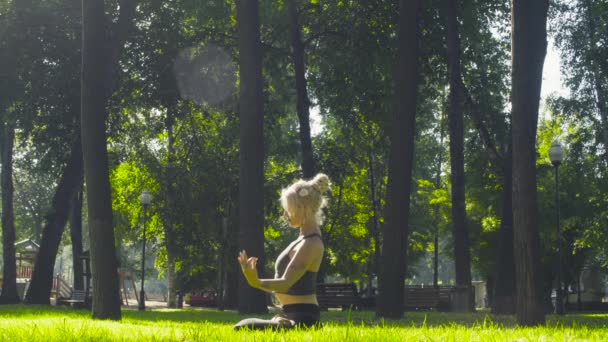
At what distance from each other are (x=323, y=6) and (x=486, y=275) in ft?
68.3

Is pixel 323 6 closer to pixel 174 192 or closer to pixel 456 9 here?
pixel 456 9

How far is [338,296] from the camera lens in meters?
25.7

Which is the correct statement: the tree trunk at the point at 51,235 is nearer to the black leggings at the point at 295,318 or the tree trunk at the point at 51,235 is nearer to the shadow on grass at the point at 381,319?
the shadow on grass at the point at 381,319

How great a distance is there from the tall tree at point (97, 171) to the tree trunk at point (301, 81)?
11590mm

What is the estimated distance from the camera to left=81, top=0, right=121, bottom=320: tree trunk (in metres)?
12.8

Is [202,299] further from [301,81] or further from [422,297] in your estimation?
[301,81]

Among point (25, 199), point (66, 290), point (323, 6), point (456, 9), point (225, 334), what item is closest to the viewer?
point (225, 334)

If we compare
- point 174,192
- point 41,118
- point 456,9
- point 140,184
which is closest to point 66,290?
point 140,184

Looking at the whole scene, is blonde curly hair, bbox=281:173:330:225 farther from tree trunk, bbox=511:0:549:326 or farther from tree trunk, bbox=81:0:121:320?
tree trunk, bbox=81:0:121:320

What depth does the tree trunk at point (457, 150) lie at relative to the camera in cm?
2219

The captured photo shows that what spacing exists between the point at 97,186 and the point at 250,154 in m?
5.07

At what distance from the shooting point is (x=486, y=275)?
39.9m

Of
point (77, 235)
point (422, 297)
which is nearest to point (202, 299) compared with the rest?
point (77, 235)

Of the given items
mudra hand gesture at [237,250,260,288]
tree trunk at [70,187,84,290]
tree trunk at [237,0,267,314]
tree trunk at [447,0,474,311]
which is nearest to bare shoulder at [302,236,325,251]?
mudra hand gesture at [237,250,260,288]
